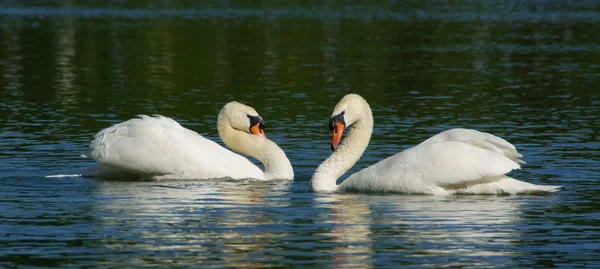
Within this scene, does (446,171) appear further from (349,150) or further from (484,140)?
(349,150)

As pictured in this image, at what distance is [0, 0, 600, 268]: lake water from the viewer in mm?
11031

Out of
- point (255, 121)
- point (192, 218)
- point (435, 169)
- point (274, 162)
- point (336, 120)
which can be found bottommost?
point (274, 162)

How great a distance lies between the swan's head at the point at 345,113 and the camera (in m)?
14.8

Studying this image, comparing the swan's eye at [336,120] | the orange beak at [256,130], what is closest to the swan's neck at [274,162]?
the orange beak at [256,130]

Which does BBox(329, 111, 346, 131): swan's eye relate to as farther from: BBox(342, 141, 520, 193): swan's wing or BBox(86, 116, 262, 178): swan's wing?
BBox(86, 116, 262, 178): swan's wing

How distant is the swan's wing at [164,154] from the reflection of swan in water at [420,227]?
206 centimetres

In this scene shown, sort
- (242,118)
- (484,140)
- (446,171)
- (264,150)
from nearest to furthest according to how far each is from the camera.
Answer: (446,171) → (484,140) → (264,150) → (242,118)

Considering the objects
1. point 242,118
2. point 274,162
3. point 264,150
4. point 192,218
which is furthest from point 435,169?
point 242,118

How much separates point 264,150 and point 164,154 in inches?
57.1

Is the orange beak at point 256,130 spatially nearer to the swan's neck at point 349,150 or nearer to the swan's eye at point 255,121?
the swan's eye at point 255,121

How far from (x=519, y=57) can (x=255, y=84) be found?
38.5 feet

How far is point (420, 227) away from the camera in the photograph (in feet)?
39.2

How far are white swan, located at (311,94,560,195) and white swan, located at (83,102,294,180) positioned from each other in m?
1.45

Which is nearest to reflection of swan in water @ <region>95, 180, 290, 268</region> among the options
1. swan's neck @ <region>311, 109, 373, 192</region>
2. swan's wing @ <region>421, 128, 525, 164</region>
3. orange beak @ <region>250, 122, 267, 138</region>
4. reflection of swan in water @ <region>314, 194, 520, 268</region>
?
swan's neck @ <region>311, 109, 373, 192</region>
